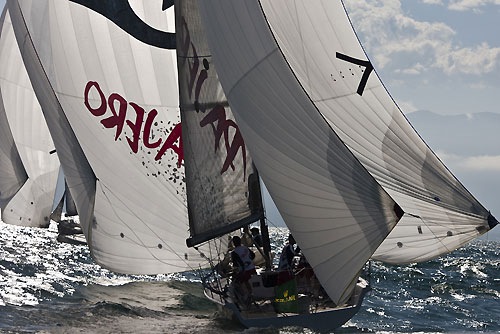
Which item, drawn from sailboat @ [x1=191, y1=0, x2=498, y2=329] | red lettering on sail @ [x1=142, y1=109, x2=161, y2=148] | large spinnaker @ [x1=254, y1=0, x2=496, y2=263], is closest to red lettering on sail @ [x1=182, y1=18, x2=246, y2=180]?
sailboat @ [x1=191, y1=0, x2=498, y2=329]

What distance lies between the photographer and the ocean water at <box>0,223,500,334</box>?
51.5 ft

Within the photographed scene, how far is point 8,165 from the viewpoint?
32.2 meters

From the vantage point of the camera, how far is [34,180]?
106ft

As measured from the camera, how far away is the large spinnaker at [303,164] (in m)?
12.0

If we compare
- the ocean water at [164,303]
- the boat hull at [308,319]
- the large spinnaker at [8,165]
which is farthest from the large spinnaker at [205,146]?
the large spinnaker at [8,165]

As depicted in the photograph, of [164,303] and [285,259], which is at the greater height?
[285,259]

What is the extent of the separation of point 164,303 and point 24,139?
15351 millimetres

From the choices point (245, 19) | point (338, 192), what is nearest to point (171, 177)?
point (245, 19)

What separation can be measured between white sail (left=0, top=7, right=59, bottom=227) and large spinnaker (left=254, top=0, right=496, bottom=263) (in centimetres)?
1982

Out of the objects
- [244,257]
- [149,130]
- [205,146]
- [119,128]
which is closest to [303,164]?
[244,257]

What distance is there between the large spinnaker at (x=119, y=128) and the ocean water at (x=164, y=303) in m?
1.46

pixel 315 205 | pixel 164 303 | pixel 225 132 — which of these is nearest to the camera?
pixel 315 205

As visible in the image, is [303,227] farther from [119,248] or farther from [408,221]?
[119,248]

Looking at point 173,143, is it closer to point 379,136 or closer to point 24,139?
point 379,136
